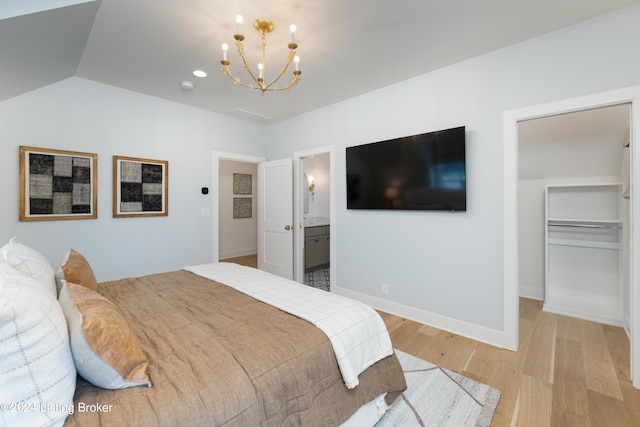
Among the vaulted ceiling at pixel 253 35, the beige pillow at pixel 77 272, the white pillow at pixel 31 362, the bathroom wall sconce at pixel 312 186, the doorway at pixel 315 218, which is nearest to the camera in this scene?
the white pillow at pixel 31 362

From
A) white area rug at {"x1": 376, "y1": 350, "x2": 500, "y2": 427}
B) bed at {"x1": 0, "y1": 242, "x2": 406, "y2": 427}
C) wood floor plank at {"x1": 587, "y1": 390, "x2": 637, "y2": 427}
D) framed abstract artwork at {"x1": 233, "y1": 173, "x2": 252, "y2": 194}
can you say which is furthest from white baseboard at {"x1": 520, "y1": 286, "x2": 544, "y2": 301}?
framed abstract artwork at {"x1": 233, "y1": 173, "x2": 252, "y2": 194}

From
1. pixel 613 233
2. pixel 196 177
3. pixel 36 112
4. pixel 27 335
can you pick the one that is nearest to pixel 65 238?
pixel 36 112

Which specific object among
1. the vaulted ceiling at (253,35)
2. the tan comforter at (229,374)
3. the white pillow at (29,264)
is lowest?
the tan comforter at (229,374)

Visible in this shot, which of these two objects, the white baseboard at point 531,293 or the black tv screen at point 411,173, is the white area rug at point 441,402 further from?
the white baseboard at point 531,293

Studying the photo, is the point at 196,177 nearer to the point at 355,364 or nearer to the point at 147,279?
the point at 147,279

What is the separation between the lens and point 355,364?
137cm

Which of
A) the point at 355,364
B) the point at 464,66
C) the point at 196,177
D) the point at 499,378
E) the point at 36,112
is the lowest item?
the point at 499,378

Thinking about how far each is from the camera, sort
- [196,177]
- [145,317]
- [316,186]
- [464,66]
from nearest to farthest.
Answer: [145,317] → [464,66] → [196,177] → [316,186]

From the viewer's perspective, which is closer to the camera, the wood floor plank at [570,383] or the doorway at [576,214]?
the wood floor plank at [570,383]

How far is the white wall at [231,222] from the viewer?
6398 mm

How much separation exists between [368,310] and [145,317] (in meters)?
1.28

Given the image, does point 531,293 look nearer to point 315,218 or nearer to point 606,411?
point 606,411

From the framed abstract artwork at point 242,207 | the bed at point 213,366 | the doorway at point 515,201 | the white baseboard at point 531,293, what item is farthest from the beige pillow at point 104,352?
the framed abstract artwork at point 242,207

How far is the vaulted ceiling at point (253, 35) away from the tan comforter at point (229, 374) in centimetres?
187
